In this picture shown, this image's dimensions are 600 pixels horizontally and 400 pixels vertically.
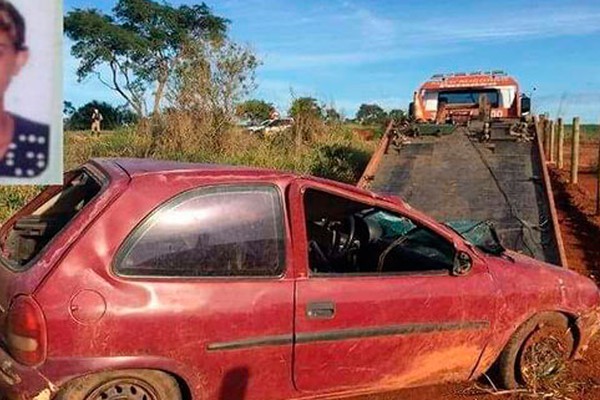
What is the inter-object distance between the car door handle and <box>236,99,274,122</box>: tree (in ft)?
40.0

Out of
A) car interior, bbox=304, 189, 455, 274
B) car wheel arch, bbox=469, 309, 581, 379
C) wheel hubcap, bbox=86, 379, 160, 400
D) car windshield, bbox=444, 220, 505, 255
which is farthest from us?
car windshield, bbox=444, 220, 505, 255

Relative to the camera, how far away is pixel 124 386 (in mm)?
3252

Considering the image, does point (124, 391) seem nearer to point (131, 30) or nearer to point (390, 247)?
point (390, 247)

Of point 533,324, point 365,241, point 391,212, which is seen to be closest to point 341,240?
point 365,241

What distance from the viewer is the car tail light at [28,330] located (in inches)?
121

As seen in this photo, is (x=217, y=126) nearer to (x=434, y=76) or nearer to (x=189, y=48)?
(x=189, y=48)

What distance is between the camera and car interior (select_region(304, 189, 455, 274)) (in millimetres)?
4203

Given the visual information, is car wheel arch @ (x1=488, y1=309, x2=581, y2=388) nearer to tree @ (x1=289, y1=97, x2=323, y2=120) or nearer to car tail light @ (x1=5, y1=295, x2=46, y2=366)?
car tail light @ (x1=5, y1=295, x2=46, y2=366)

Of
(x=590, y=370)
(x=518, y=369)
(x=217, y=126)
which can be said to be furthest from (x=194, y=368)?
(x=217, y=126)

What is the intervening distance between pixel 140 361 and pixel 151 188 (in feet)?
2.79

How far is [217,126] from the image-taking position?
15.0 meters

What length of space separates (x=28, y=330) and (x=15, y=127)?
1.41 meters

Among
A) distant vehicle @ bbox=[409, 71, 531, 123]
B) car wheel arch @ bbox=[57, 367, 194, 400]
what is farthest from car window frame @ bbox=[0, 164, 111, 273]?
distant vehicle @ bbox=[409, 71, 531, 123]

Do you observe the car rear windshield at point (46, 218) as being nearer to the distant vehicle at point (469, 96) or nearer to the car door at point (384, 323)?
the car door at point (384, 323)
